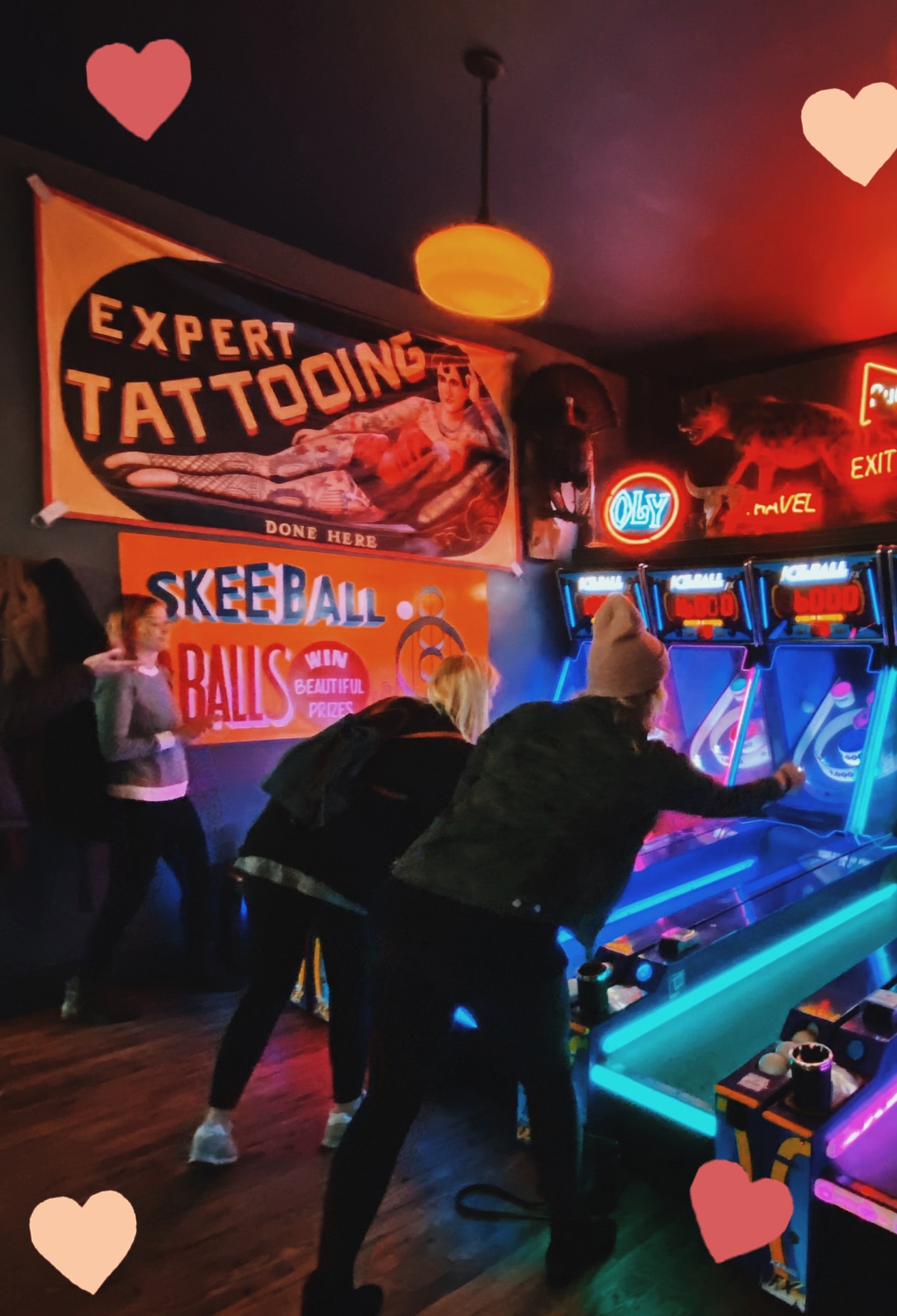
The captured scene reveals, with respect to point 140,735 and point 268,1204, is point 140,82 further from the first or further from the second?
point 268,1204

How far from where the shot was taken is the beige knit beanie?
1859mm

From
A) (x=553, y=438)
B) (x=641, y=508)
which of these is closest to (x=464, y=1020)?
(x=641, y=508)

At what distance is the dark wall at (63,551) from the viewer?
346 centimetres

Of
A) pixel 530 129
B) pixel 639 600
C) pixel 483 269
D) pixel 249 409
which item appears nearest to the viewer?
pixel 483 269

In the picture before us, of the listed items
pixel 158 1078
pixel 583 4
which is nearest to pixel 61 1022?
pixel 158 1078

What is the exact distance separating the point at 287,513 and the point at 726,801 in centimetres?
305

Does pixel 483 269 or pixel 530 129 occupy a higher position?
pixel 530 129

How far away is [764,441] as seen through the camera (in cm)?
563

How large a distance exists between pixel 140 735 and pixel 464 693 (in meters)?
1.74

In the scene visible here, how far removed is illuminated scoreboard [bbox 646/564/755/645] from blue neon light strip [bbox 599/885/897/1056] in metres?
1.52

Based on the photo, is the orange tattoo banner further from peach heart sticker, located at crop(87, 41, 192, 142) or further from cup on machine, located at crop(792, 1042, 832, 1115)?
cup on machine, located at crop(792, 1042, 832, 1115)

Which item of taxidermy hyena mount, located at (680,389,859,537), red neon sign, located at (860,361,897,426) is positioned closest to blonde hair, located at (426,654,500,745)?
taxidermy hyena mount, located at (680,389,859,537)

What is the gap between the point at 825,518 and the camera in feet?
17.9

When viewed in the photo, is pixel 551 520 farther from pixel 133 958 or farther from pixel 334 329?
pixel 133 958
